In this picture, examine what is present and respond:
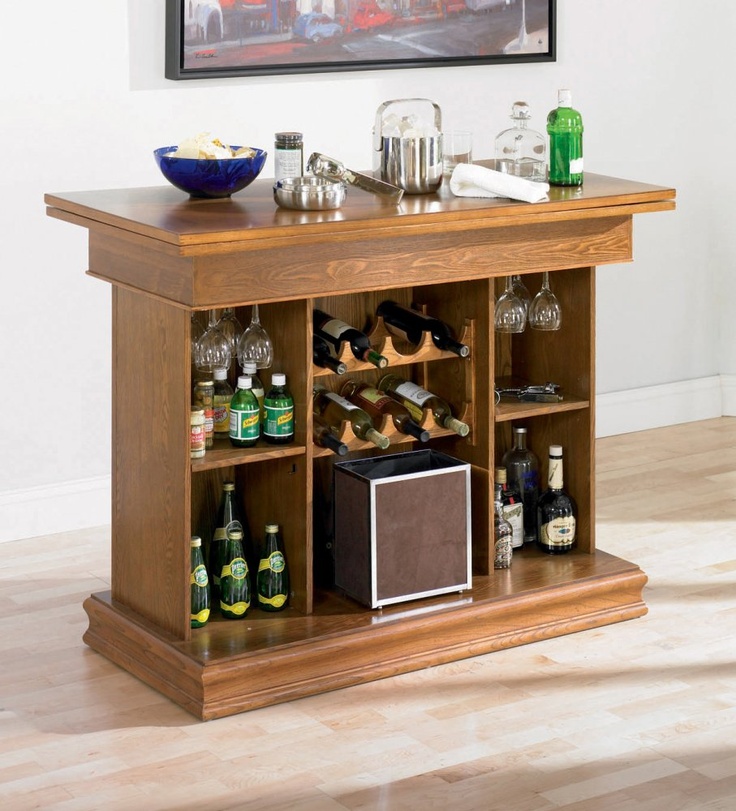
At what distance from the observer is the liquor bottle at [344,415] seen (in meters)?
3.42

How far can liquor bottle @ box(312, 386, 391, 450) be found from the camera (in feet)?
11.2

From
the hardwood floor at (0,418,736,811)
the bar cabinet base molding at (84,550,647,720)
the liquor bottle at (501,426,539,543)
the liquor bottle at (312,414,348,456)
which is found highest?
the liquor bottle at (312,414,348,456)

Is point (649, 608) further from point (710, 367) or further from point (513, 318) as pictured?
point (710, 367)

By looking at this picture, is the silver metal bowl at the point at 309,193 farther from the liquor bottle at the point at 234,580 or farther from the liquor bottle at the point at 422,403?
the liquor bottle at the point at 234,580

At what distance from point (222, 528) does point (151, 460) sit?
9.7 inches

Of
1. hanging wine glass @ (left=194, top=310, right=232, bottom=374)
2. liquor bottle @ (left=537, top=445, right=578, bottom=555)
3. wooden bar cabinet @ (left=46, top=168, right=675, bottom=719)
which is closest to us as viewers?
wooden bar cabinet @ (left=46, top=168, right=675, bottom=719)

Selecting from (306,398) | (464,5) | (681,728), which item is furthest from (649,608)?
(464,5)

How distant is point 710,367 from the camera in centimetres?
579

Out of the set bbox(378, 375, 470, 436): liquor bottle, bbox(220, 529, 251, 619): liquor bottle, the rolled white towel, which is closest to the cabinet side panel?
bbox(220, 529, 251, 619): liquor bottle

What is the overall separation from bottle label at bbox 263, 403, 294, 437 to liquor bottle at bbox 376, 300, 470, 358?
1.33 feet

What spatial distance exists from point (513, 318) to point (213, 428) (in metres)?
0.82

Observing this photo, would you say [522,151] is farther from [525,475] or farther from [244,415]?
[244,415]

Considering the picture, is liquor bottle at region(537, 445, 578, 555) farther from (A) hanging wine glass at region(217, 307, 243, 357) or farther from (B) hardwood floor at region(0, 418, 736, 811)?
(A) hanging wine glass at region(217, 307, 243, 357)

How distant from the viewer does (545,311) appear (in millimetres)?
3633
